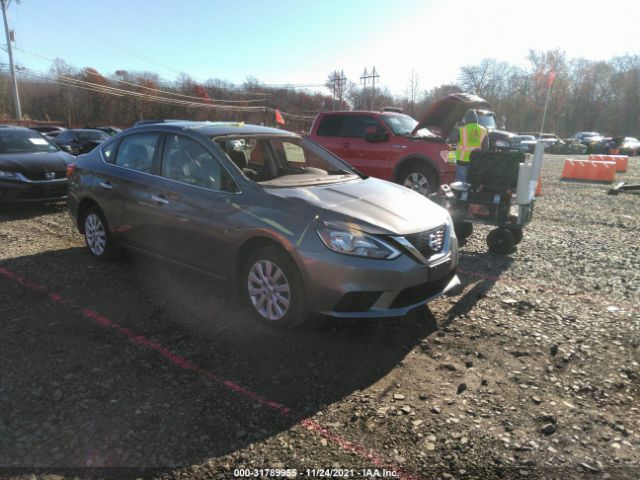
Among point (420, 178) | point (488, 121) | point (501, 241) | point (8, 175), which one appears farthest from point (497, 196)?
point (488, 121)

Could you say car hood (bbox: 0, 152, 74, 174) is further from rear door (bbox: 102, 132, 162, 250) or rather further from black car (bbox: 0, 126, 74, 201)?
rear door (bbox: 102, 132, 162, 250)

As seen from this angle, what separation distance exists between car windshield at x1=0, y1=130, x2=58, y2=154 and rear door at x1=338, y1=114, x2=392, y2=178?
613cm

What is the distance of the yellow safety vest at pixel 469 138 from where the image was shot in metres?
7.94

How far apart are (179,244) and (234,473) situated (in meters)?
2.54

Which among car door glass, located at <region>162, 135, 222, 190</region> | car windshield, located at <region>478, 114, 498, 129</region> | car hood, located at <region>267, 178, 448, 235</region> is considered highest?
car windshield, located at <region>478, 114, 498, 129</region>

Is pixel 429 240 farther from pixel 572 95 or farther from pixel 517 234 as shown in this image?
pixel 572 95

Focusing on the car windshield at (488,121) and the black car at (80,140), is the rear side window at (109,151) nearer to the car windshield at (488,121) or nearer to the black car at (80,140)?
the car windshield at (488,121)

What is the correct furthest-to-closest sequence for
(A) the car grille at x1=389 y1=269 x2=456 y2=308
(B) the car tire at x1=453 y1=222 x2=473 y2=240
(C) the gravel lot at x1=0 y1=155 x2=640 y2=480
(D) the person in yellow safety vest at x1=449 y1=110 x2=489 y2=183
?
1. (D) the person in yellow safety vest at x1=449 y1=110 x2=489 y2=183
2. (B) the car tire at x1=453 y1=222 x2=473 y2=240
3. (A) the car grille at x1=389 y1=269 x2=456 y2=308
4. (C) the gravel lot at x1=0 y1=155 x2=640 y2=480

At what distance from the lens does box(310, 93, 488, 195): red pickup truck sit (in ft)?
29.1

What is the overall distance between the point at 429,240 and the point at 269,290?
138cm

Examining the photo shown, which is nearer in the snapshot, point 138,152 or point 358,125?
point 138,152

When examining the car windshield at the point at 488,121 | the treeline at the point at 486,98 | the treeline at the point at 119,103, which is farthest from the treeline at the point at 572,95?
the car windshield at the point at 488,121

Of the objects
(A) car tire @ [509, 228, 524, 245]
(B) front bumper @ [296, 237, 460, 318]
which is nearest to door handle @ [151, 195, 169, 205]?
(B) front bumper @ [296, 237, 460, 318]

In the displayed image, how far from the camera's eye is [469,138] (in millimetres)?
8031
